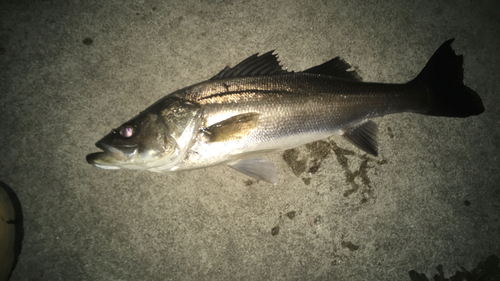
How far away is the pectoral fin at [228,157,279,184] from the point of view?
6.28ft

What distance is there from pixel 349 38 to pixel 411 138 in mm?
1284

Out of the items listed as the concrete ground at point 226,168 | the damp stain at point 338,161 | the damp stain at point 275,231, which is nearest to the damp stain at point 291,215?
the concrete ground at point 226,168

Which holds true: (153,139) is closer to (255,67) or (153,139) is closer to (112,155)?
(112,155)

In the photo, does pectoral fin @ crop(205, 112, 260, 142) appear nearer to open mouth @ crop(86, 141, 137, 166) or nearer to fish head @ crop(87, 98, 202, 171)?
fish head @ crop(87, 98, 202, 171)

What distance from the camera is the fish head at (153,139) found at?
1588 millimetres

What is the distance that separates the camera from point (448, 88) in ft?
6.52

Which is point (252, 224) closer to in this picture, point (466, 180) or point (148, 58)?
point (148, 58)

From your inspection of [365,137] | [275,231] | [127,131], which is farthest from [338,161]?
[127,131]

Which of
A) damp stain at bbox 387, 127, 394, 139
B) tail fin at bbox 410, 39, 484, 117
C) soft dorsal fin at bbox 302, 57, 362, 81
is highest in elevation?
soft dorsal fin at bbox 302, 57, 362, 81

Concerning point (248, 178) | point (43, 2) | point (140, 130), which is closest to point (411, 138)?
point (248, 178)

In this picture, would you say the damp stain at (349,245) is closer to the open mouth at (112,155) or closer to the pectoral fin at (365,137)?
the pectoral fin at (365,137)

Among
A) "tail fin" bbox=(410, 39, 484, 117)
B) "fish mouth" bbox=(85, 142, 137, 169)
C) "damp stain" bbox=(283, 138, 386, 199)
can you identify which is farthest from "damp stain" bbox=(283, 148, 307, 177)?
"fish mouth" bbox=(85, 142, 137, 169)

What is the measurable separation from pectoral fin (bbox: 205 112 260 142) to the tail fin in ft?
5.24

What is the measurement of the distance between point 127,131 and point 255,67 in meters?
1.15
